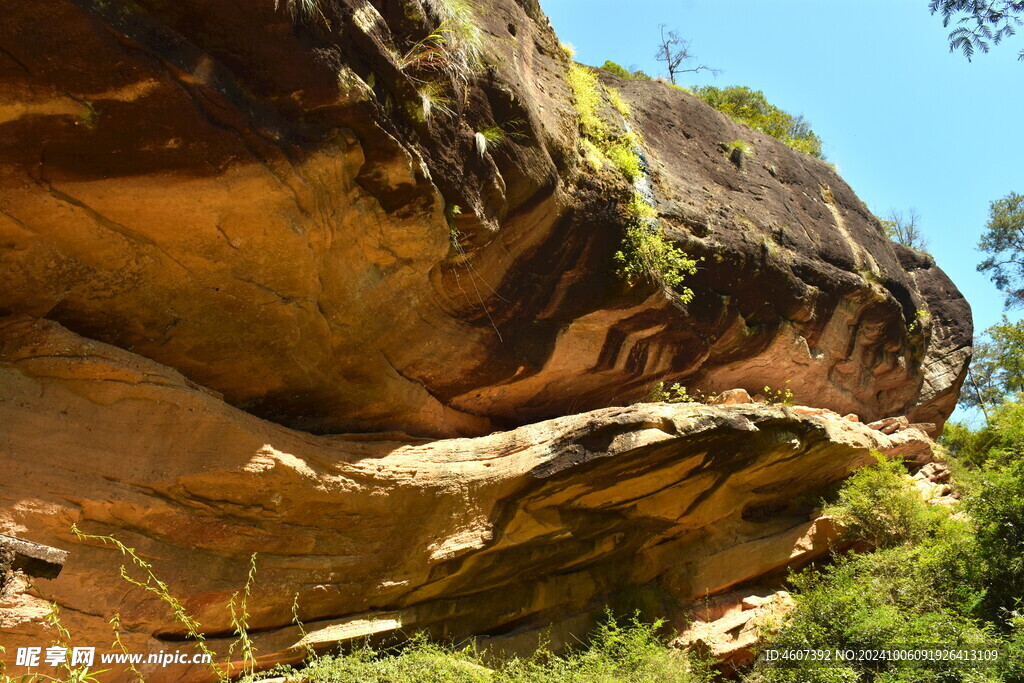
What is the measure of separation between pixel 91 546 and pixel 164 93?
3.56 metres

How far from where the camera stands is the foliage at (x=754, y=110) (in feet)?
64.3

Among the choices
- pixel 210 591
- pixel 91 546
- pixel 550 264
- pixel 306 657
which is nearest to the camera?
pixel 91 546

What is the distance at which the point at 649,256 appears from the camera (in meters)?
9.48

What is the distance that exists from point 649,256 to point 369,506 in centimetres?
485

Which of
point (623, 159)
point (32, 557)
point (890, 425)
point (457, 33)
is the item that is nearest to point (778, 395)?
point (890, 425)

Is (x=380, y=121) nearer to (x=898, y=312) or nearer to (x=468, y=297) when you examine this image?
(x=468, y=297)

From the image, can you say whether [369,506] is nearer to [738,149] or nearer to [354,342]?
[354,342]

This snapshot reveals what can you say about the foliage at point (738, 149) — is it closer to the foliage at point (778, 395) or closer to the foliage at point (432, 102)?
the foliage at point (778, 395)

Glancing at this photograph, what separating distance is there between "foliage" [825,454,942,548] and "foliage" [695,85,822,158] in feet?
37.2

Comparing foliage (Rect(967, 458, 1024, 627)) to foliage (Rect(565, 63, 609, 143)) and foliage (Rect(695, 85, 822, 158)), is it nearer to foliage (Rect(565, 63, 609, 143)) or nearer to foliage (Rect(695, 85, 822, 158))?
foliage (Rect(565, 63, 609, 143))

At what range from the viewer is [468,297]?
8.21 meters

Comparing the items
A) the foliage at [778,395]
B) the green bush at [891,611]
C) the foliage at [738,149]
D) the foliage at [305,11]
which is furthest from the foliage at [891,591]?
the foliage at [305,11]

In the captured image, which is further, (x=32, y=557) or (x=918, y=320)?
(x=918, y=320)

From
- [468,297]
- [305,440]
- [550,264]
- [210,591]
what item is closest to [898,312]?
[550,264]
